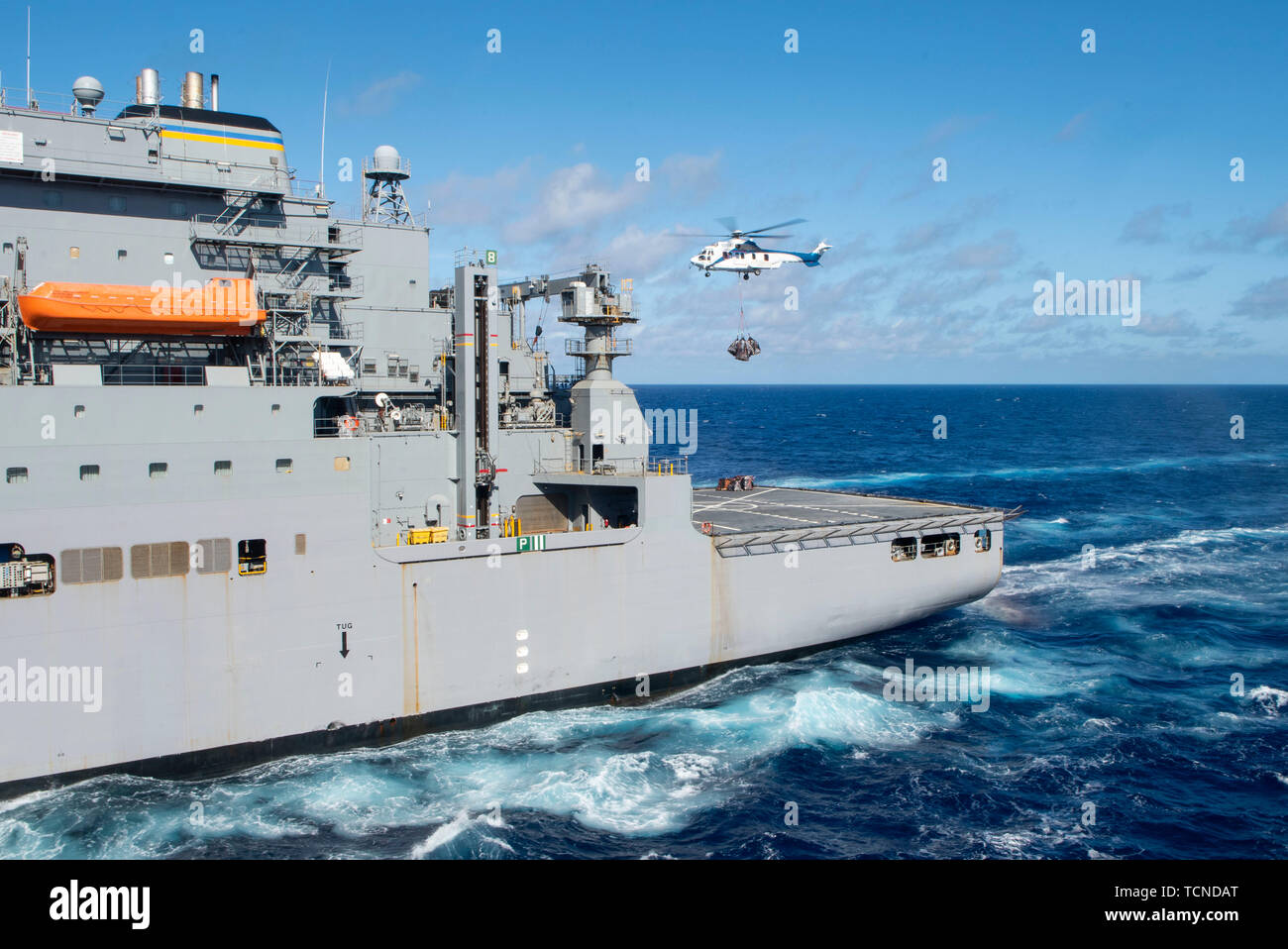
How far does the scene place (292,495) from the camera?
2344cm

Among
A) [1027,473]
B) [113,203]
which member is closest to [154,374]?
[113,203]

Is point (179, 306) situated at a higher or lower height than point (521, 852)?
higher

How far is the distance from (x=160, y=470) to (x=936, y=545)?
88.0ft

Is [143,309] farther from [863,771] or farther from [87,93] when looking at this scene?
[863,771]

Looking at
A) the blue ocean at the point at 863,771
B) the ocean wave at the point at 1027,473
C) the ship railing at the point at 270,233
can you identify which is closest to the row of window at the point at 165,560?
the blue ocean at the point at 863,771

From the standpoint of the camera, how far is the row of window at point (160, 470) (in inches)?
808

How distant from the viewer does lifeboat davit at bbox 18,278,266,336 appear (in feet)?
73.4

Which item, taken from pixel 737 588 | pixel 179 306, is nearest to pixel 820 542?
pixel 737 588

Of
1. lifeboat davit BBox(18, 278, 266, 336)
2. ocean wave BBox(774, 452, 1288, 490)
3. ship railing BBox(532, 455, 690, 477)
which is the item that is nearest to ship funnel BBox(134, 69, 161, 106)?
lifeboat davit BBox(18, 278, 266, 336)

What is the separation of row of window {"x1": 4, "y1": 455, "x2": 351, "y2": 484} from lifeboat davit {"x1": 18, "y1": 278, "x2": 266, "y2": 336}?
3.90 metres
